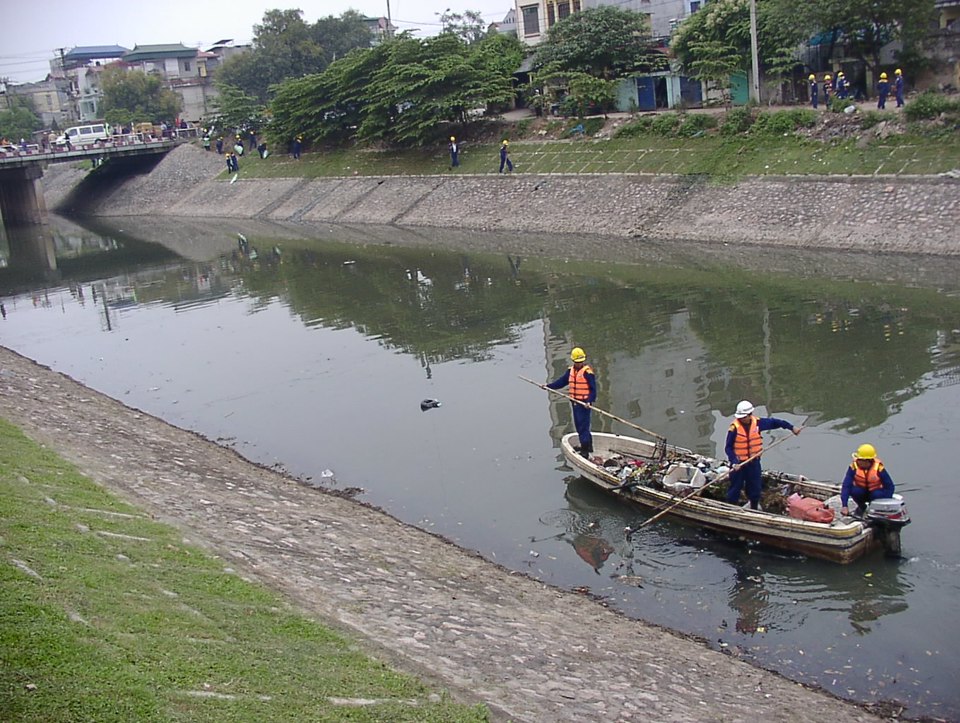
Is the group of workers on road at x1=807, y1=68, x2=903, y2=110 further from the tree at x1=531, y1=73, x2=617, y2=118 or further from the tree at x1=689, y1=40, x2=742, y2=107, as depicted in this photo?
the tree at x1=531, y1=73, x2=617, y2=118

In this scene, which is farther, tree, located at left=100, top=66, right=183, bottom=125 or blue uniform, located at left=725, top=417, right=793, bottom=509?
tree, located at left=100, top=66, right=183, bottom=125

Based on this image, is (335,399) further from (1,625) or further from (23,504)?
(1,625)

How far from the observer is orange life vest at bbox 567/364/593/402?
18688mm

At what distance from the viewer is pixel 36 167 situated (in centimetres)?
7794

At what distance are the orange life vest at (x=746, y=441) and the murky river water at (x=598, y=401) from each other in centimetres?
138

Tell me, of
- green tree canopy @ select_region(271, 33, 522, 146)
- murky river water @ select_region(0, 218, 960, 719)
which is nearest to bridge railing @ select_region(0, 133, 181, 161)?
green tree canopy @ select_region(271, 33, 522, 146)

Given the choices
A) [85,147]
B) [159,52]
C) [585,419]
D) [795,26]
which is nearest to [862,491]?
[585,419]

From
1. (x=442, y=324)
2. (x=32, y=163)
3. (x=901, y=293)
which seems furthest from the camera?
(x=32, y=163)

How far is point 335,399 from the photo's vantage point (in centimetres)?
2492

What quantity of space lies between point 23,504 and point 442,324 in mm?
19663

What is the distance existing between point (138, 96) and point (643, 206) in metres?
79.0

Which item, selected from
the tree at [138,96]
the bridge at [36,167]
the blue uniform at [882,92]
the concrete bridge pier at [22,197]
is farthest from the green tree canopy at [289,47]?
the blue uniform at [882,92]

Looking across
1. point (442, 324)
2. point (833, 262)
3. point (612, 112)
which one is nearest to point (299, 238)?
point (612, 112)

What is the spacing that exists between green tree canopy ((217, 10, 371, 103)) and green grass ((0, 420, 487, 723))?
93045 millimetres
